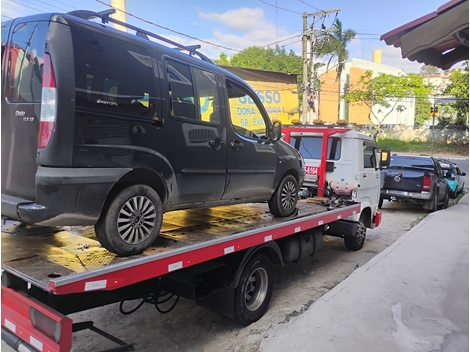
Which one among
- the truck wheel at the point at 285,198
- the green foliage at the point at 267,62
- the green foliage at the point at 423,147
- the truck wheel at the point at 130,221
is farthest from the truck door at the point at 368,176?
the green foliage at the point at 267,62

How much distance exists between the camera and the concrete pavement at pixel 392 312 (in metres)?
3.69

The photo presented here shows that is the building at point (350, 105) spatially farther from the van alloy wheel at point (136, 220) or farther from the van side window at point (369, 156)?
the van alloy wheel at point (136, 220)

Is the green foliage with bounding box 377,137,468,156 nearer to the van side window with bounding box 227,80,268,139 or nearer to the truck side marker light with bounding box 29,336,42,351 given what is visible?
the van side window with bounding box 227,80,268,139

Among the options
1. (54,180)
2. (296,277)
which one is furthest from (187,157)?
(296,277)

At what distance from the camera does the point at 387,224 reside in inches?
423

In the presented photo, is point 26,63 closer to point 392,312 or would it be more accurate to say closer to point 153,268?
point 153,268

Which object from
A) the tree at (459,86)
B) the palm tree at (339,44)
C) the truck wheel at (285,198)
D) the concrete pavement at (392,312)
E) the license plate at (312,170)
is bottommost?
the concrete pavement at (392,312)

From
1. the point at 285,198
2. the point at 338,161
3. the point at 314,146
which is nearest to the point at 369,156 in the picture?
the point at 338,161

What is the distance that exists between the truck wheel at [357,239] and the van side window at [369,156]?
1054 millimetres

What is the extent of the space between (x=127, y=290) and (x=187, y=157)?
138cm

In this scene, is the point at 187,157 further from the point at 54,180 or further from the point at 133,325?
the point at 133,325

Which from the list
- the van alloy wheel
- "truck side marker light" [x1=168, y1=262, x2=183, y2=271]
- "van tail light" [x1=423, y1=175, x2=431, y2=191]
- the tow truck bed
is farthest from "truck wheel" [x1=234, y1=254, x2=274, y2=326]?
"van tail light" [x1=423, y1=175, x2=431, y2=191]

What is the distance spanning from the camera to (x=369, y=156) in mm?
7805

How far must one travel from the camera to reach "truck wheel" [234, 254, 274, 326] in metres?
4.22
